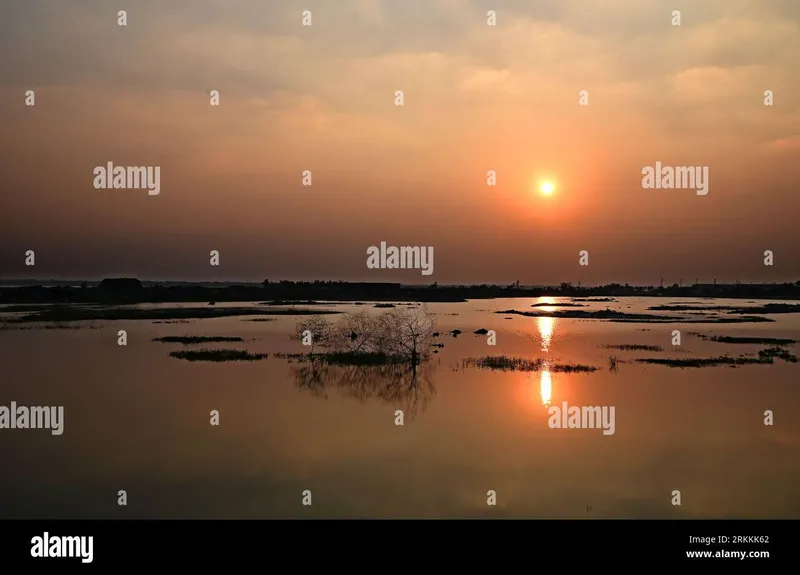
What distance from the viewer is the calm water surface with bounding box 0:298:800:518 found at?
16.1 meters

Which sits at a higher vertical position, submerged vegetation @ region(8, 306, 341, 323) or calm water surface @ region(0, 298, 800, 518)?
submerged vegetation @ region(8, 306, 341, 323)

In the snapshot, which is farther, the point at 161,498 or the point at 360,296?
the point at 360,296

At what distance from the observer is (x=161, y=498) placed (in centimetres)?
1623

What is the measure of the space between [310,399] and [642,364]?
20.0 m
